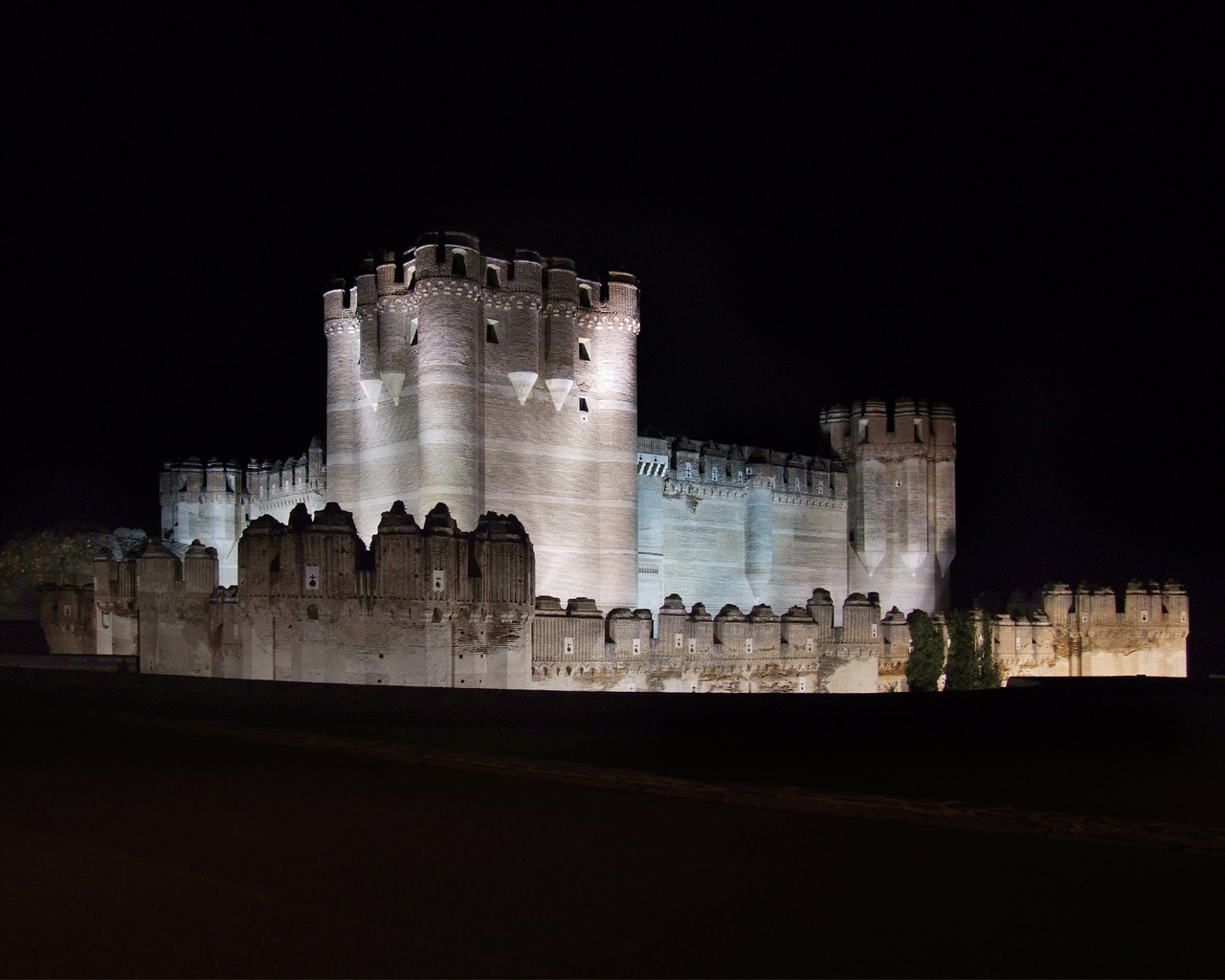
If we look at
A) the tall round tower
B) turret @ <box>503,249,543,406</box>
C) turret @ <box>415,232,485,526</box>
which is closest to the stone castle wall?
the tall round tower

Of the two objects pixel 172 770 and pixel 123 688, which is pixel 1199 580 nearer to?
pixel 123 688

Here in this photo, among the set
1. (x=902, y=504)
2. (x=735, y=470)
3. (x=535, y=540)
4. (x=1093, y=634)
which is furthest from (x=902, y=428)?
(x=535, y=540)

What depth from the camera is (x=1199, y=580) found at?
2559 inches

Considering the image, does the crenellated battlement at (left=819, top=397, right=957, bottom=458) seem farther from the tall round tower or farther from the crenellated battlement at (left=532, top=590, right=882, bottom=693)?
the tall round tower

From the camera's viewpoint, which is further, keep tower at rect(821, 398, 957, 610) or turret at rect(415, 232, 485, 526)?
keep tower at rect(821, 398, 957, 610)

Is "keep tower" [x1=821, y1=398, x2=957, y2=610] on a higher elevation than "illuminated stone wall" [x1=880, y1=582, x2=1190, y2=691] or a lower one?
higher

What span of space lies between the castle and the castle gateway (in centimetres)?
7

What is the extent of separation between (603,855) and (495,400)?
85.6 ft

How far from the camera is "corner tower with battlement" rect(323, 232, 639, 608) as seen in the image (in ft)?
101

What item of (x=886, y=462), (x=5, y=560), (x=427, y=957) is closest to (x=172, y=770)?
(x=427, y=957)

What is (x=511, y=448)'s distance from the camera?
106 feet

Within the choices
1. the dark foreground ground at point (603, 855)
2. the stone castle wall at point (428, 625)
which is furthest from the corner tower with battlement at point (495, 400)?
the dark foreground ground at point (603, 855)

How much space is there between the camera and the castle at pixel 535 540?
22.7 m

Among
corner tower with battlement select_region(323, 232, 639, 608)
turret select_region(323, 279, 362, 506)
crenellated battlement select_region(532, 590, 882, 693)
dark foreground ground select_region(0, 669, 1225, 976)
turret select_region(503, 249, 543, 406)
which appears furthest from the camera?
turret select_region(323, 279, 362, 506)
